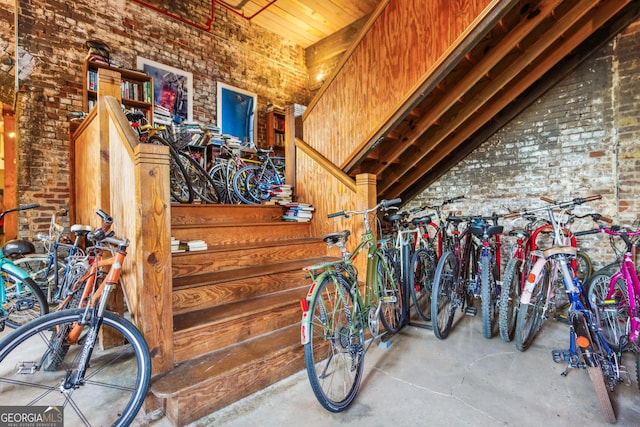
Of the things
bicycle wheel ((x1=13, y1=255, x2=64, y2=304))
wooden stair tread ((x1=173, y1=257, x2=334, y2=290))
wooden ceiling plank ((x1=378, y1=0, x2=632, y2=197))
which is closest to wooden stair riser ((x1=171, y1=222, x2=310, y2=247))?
wooden stair tread ((x1=173, y1=257, x2=334, y2=290))

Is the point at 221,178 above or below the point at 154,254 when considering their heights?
above

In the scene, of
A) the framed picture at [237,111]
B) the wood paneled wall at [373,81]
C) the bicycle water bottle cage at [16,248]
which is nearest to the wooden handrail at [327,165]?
the wood paneled wall at [373,81]

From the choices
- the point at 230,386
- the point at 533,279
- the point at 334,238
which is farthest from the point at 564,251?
the point at 230,386

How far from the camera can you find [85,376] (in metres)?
1.89

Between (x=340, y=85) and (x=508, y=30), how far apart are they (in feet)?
5.26

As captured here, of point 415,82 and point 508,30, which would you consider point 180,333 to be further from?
point 508,30

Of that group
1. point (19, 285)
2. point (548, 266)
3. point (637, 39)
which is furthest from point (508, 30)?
point (19, 285)

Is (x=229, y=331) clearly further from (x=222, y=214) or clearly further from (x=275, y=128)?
(x=275, y=128)

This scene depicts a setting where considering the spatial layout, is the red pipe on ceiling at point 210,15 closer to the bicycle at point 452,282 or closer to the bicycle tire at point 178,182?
the bicycle tire at point 178,182

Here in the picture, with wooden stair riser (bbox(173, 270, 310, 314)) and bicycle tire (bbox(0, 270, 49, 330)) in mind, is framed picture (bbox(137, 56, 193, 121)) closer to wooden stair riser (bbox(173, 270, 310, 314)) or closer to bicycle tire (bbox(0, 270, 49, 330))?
bicycle tire (bbox(0, 270, 49, 330))

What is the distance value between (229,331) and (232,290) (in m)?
0.33

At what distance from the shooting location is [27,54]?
374 cm

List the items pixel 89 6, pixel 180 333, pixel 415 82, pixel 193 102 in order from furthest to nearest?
1. pixel 193 102
2. pixel 89 6
3. pixel 415 82
4. pixel 180 333

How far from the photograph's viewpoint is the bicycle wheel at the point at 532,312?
2.18m
